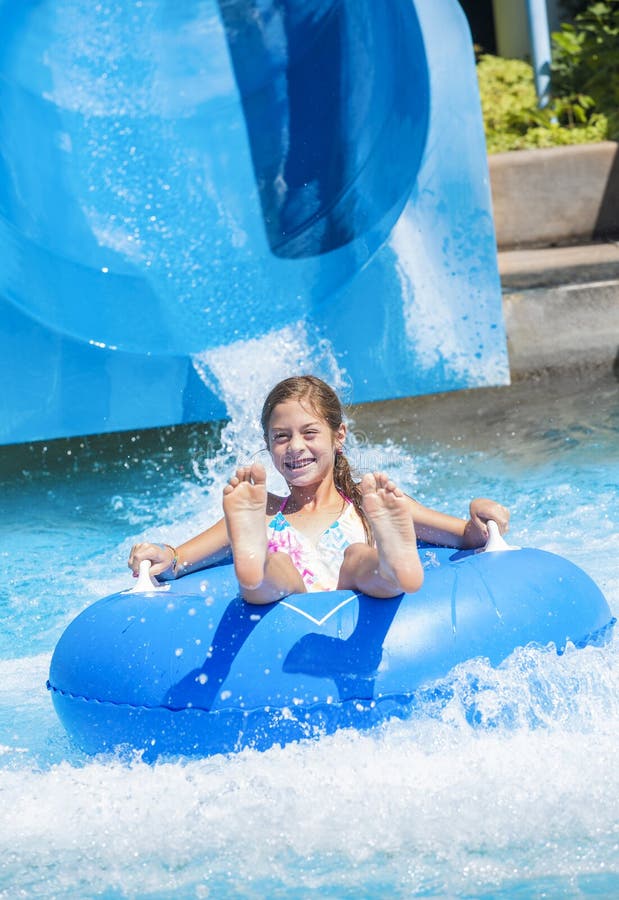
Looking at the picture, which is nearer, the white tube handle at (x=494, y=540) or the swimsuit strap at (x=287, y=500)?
the white tube handle at (x=494, y=540)

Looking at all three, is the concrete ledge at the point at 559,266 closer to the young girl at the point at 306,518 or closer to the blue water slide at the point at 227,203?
the blue water slide at the point at 227,203

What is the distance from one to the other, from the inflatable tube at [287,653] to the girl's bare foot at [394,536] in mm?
96

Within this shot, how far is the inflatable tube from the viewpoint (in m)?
2.38

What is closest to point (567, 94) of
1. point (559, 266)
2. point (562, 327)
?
point (559, 266)

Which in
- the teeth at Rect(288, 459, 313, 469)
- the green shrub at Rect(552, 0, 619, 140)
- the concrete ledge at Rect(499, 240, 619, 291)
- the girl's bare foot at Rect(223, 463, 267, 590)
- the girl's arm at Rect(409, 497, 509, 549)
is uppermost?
the green shrub at Rect(552, 0, 619, 140)

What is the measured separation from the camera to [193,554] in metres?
3.03

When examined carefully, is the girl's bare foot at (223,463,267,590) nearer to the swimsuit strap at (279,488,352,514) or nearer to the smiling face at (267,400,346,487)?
the smiling face at (267,400,346,487)

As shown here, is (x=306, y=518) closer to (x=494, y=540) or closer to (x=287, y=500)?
(x=287, y=500)

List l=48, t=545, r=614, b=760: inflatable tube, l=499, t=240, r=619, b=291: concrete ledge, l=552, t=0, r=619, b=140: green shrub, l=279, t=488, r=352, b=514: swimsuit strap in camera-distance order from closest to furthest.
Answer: l=48, t=545, r=614, b=760: inflatable tube → l=279, t=488, r=352, b=514: swimsuit strap → l=499, t=240, r=619, b=291: concrete ledge → l=552, t=0, r=619, b=140: green shrub

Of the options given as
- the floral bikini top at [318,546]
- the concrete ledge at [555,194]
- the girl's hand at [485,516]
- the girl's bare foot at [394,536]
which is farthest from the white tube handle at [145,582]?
the concrete ledge at [555,194]

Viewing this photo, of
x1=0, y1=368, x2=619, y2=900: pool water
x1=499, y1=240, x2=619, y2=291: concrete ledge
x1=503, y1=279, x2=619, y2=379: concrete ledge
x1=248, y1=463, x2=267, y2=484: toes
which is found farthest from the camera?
x1=499, y1=240, x2=619, y2=291: concrete ledge

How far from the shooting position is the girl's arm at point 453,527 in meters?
2.85

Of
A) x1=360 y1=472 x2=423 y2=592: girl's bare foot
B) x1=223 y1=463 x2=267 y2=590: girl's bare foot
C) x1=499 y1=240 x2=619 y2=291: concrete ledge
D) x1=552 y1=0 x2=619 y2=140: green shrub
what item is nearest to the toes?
x1=223 y1=463 x2=267 y2=590: girl's bare foot

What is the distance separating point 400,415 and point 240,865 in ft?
11.5
